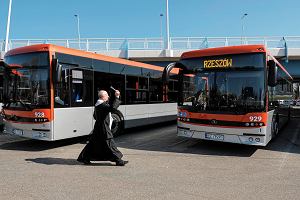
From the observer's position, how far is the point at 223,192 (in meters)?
5.73

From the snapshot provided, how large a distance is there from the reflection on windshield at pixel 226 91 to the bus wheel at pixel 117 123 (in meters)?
3.46

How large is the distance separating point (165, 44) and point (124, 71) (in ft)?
49.3

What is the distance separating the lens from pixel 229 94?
9.16 m

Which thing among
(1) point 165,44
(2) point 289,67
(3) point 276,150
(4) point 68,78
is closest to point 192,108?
(3) point 276,150

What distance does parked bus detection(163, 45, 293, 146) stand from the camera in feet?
28.9

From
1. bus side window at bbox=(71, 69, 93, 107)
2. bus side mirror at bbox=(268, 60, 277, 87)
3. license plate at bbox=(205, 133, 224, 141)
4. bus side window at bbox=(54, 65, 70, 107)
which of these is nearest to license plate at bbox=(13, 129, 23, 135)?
bus side window at bbox=(54, 65, 70, 107)

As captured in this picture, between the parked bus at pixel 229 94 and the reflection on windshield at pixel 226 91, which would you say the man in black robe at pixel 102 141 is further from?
the reflection on windshield at pixel 226 91

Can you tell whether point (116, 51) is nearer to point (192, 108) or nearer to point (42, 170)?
point (192, 108)

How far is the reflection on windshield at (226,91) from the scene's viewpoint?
884cm

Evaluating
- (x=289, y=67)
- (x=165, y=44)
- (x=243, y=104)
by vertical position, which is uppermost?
(x=165, y=44)

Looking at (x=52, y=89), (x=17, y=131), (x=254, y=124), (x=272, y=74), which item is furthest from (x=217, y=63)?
(x=17, y=131)

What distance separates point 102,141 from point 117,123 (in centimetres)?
494

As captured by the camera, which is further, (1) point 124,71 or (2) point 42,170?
(1) point 124,71

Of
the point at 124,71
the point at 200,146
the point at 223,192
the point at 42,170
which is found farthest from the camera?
the point at 124,71
